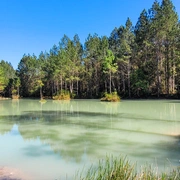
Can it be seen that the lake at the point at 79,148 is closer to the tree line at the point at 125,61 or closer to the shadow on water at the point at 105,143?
the shadow on water at the point at 105,143

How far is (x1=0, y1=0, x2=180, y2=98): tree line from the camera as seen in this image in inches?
1352

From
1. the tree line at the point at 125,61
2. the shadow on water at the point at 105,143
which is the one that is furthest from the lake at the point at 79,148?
the tree line at the point at 125,61

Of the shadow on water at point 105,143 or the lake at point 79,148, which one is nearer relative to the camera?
the lake at point 79,148

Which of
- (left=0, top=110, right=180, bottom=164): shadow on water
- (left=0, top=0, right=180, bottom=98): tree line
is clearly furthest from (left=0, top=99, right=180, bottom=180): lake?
(left=0, top=0, right=180, bottom=98): tree line

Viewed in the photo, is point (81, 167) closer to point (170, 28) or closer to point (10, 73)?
point (170, 28)

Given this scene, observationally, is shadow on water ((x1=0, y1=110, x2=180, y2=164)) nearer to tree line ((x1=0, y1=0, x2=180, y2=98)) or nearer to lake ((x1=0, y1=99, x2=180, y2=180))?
lake ((x1=0, y1=99, x2=180, y2=180))

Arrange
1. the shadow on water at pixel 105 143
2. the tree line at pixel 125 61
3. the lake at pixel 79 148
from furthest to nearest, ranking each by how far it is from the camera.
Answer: the tree line at pixel 125 61, the shadow on water at pixel 105 143, the lake at pixel 79 148

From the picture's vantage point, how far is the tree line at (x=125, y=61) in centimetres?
3434

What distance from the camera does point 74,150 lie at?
7.02 meters

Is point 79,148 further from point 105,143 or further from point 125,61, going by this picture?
point 125,61

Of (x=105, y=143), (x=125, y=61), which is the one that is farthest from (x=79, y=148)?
(x=125, y=61)

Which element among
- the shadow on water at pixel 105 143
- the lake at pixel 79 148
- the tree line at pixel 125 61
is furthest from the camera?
the tree line at pixel 125 61

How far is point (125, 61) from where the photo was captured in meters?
38.6

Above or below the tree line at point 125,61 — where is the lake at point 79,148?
below
